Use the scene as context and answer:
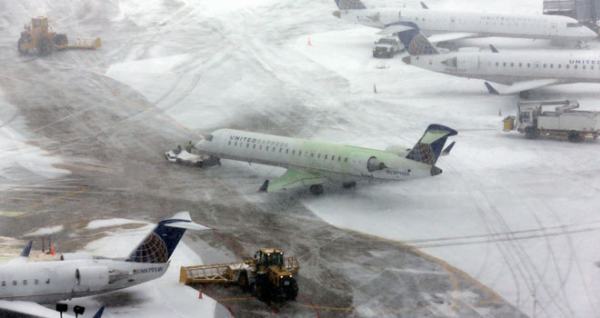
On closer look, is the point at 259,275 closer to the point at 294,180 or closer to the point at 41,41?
the point at 294,180

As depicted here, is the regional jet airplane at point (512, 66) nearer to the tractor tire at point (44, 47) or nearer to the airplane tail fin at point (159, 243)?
the tractor tire at point (44, 47)

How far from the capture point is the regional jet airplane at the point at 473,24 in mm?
86938

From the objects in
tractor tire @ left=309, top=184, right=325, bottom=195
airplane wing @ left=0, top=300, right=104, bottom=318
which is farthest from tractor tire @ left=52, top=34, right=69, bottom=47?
airplane wing @ left=0, top=300, right=104, bottom=318

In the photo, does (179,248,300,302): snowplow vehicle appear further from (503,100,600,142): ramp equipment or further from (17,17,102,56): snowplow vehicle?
(17,17,102,56): snowplow vehicle

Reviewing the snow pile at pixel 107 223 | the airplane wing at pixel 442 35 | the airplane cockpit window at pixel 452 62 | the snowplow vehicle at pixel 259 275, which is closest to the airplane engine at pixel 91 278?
the snowplow vehicle at pixel 259 275

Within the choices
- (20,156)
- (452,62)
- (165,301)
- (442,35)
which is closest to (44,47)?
(20,156)

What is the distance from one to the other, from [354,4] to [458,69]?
73.9 feet

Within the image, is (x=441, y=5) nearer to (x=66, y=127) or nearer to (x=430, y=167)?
Result: (x=66, y=127)

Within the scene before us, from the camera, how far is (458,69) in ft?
244

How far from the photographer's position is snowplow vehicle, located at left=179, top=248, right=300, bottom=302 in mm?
39438

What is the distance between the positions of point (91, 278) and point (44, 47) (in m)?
59.5

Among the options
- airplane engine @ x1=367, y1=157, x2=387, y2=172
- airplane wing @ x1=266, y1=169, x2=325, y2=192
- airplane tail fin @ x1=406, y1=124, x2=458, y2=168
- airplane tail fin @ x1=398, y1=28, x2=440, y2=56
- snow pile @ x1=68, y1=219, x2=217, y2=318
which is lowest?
snow pile @ x1=68, y1=219, x2=217, y2=318

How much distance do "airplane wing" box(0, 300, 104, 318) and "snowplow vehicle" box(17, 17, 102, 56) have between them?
59627 millimetres

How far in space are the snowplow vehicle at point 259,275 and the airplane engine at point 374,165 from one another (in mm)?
10416
